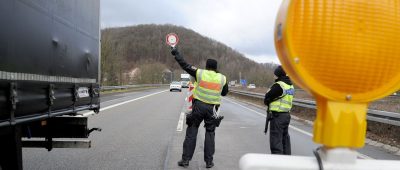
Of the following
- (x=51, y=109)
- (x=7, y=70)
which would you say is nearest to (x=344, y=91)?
(x=7, y=70)

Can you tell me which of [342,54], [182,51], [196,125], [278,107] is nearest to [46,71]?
[342,54]

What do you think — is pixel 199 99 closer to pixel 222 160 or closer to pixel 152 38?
pixel 222 160

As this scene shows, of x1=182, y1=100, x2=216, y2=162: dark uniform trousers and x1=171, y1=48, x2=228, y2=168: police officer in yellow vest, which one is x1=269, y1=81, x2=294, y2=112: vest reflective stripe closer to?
x1=171, y1=48, x2=228, y2=168: police officer in yellow vest

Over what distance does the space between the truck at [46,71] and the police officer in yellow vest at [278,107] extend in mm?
2803

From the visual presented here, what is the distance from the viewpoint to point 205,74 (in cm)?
679

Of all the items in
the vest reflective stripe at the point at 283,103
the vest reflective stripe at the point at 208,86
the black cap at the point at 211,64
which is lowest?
the vest reflective stripe at the point at 283,103

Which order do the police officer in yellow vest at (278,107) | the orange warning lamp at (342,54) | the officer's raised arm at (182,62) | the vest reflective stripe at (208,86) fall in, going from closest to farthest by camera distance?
1. the orange warning lamp at (342,54)
2. the officer's raised arm at (182,62)
3. the vest reflective stripe at (208,86)
4. the police officer in yellow vest at (278,107)

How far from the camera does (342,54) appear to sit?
1147 millimetres

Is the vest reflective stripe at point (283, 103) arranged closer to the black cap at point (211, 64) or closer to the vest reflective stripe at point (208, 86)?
the vest reflective stripe at point (208, 86)

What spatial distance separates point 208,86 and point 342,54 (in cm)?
567

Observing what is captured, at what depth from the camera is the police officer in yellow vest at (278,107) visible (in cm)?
688

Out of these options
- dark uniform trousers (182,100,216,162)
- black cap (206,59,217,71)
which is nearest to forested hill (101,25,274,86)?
dark uniform trousers (182,100,216,162)

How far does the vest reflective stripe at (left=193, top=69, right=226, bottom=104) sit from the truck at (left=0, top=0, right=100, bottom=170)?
1.67 meters

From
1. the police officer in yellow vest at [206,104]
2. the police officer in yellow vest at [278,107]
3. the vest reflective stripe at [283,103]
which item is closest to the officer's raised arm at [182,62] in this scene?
the police officer in yellow vest at [206,104]
